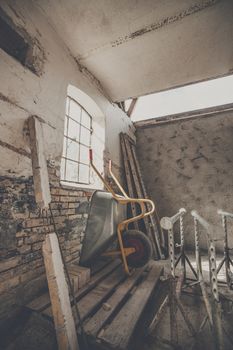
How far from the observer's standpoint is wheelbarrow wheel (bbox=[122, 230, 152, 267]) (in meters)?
2.74

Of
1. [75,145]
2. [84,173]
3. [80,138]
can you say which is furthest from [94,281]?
[80,138]

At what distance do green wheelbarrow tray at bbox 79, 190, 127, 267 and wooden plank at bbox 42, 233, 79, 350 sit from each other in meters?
1.05

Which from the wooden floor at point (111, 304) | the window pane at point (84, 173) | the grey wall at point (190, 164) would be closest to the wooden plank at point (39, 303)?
the wooden floor at point (111, 304)

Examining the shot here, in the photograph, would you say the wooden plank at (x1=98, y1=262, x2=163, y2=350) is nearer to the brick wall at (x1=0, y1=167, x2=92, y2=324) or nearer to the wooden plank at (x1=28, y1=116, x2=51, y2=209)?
the brick wall at (x1=0, y1=167, x2=92, y2=324)

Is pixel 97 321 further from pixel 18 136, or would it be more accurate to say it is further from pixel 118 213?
pixel 18 136

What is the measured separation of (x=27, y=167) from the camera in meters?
1.97

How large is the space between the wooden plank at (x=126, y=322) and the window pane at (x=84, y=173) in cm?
198

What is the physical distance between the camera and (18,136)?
190 cm

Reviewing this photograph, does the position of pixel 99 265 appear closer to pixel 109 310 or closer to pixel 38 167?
pixel 109 310

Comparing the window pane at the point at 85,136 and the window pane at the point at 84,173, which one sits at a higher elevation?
the window pane at the point at 85,136

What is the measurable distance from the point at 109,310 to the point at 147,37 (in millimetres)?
3685

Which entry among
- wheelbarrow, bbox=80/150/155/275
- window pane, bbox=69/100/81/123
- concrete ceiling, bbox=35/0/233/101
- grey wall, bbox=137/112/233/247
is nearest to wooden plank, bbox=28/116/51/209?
wheelbarrow, bbox=80/150/155/275

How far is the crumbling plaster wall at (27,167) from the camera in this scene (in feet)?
5.58

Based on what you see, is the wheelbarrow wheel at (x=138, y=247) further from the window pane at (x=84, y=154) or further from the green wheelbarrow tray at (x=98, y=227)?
the window pane at (x=84, y=154)
